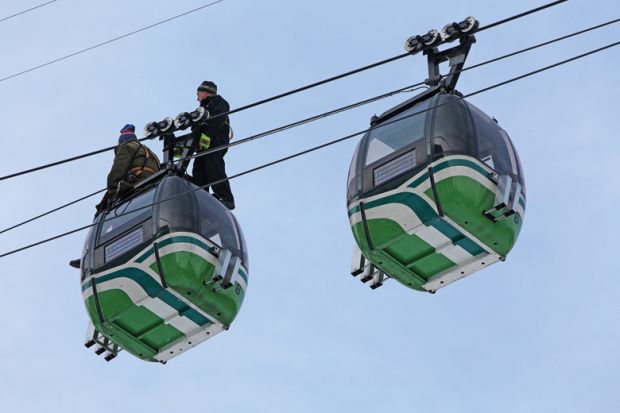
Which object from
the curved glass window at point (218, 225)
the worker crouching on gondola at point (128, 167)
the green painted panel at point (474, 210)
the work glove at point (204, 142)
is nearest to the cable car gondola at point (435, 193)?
the green painted panel at point (474, 210)

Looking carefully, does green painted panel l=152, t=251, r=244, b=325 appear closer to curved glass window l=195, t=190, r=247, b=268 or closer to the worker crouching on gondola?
curved glass window l=195, t=190, r=247, b=268

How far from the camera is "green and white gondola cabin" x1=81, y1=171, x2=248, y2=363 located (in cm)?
2119

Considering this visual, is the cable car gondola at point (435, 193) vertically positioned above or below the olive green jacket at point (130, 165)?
below

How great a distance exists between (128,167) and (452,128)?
5.03 metres

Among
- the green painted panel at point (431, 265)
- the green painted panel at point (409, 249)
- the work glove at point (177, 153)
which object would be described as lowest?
the green painted panel at point (431, 265)

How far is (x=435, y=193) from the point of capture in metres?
19.7

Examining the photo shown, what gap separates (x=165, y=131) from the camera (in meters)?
22.5

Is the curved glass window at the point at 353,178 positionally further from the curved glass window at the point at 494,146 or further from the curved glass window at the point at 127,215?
the curved glass window at the point at 127,215

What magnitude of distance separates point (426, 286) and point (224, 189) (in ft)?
12.9

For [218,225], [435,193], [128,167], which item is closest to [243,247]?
[218,225]

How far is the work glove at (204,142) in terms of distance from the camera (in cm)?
2288

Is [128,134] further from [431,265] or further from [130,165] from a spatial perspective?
[431,265]

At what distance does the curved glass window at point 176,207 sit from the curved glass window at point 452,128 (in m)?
3.26

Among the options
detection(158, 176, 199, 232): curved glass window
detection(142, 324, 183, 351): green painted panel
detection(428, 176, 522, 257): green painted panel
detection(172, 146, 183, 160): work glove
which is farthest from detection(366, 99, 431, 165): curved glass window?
detection(142, 324, 183, 351): green painted panel
